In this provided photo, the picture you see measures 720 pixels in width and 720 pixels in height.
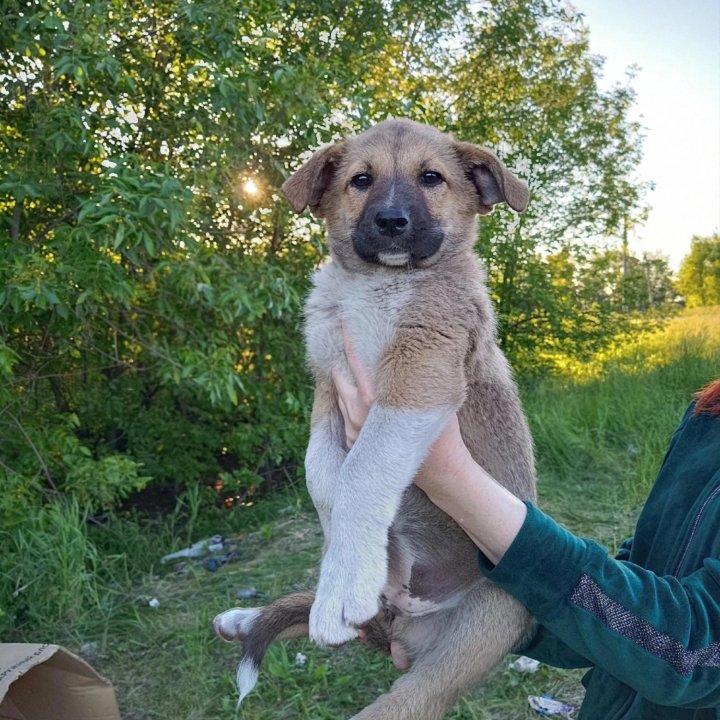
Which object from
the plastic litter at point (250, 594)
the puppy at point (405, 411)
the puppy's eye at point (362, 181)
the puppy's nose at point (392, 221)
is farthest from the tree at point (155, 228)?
the puppy's nose at point (392, 221)

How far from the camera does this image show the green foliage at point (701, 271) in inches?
1625

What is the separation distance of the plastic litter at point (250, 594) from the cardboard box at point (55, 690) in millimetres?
1797

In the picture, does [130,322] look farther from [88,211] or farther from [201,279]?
[88,211]

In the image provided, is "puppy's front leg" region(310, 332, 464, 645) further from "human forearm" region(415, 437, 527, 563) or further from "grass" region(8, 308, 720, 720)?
"grass" region(8, 308, 720, 720)

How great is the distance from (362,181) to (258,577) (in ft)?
10.8

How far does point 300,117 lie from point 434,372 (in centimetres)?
305

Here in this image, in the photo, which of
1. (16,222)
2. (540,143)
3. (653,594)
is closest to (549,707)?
(653,594)

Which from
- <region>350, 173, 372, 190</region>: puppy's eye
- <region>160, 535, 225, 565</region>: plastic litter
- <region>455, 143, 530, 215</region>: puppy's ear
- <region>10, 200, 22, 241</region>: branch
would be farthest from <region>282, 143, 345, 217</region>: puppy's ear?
<region>160, 535, 225, 565</region>: plastic litter

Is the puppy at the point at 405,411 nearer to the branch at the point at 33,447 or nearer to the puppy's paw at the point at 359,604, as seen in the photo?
the puppy's paw at the point at 359,604

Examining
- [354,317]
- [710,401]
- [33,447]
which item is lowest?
[33,447]

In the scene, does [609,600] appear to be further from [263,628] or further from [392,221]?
[392,221]

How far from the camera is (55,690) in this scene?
2779mm

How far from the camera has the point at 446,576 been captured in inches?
89.1

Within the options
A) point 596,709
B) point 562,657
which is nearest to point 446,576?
point 562,657
